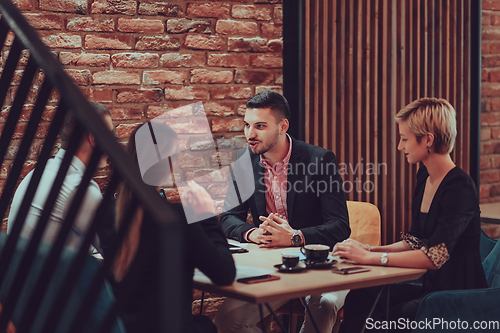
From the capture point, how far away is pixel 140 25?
9.22 feet

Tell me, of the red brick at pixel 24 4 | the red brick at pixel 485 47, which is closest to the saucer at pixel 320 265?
the red brick at pixel 24 4

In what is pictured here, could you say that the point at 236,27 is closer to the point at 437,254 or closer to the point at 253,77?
the point at 253,77

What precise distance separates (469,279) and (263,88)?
5.36 feet

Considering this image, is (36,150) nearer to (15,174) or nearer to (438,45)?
(15,174)

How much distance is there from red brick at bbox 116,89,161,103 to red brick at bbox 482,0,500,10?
2576mm

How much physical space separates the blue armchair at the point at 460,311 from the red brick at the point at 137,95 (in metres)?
1.80

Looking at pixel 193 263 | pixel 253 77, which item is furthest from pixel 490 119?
pixel 193 263

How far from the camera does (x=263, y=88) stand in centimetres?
310

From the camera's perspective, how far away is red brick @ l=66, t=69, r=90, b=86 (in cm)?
270

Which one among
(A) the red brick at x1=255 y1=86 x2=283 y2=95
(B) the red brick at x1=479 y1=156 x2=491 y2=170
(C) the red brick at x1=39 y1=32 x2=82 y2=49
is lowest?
(B) the red brick at x1=479 y1=156 x2=491 y2=170

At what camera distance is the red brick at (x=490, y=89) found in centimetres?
387

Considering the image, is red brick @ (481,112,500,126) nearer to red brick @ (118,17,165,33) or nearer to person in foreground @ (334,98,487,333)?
person in foreground @ (334,98,487,333)

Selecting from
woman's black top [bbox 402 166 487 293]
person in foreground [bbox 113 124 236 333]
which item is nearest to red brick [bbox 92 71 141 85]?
person in foreground [bbox 113 124 236 333]

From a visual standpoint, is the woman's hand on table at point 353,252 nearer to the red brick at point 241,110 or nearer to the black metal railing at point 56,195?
the black metal railing at point 56,195
